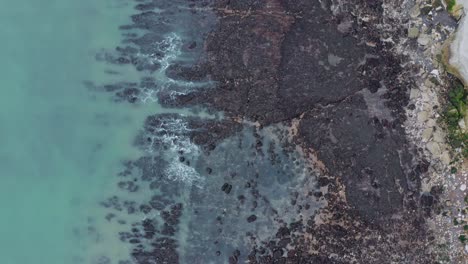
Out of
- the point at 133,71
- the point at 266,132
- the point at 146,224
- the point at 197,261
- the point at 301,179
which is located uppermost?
the point at 133,71

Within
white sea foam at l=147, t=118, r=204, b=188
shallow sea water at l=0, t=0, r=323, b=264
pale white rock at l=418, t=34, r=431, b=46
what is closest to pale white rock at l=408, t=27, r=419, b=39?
pale white rock at l=418, t=34, r=431, b=46

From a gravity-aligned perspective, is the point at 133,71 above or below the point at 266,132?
above

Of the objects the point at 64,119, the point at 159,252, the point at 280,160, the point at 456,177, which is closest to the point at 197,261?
the point at 159,252

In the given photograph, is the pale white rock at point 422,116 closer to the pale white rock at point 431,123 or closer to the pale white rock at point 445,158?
the pale white rock at point 431,123

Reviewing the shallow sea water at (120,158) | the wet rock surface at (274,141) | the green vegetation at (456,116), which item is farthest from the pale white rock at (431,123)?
the shallow sea water at (120,158)

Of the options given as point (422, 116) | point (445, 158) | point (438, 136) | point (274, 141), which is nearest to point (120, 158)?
point (274, 141)

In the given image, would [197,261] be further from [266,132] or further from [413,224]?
[413,224]

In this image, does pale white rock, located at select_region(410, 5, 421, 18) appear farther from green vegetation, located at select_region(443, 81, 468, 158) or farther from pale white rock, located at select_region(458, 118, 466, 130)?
pale white rock, located at select_region(458, 118, 466, 130)
